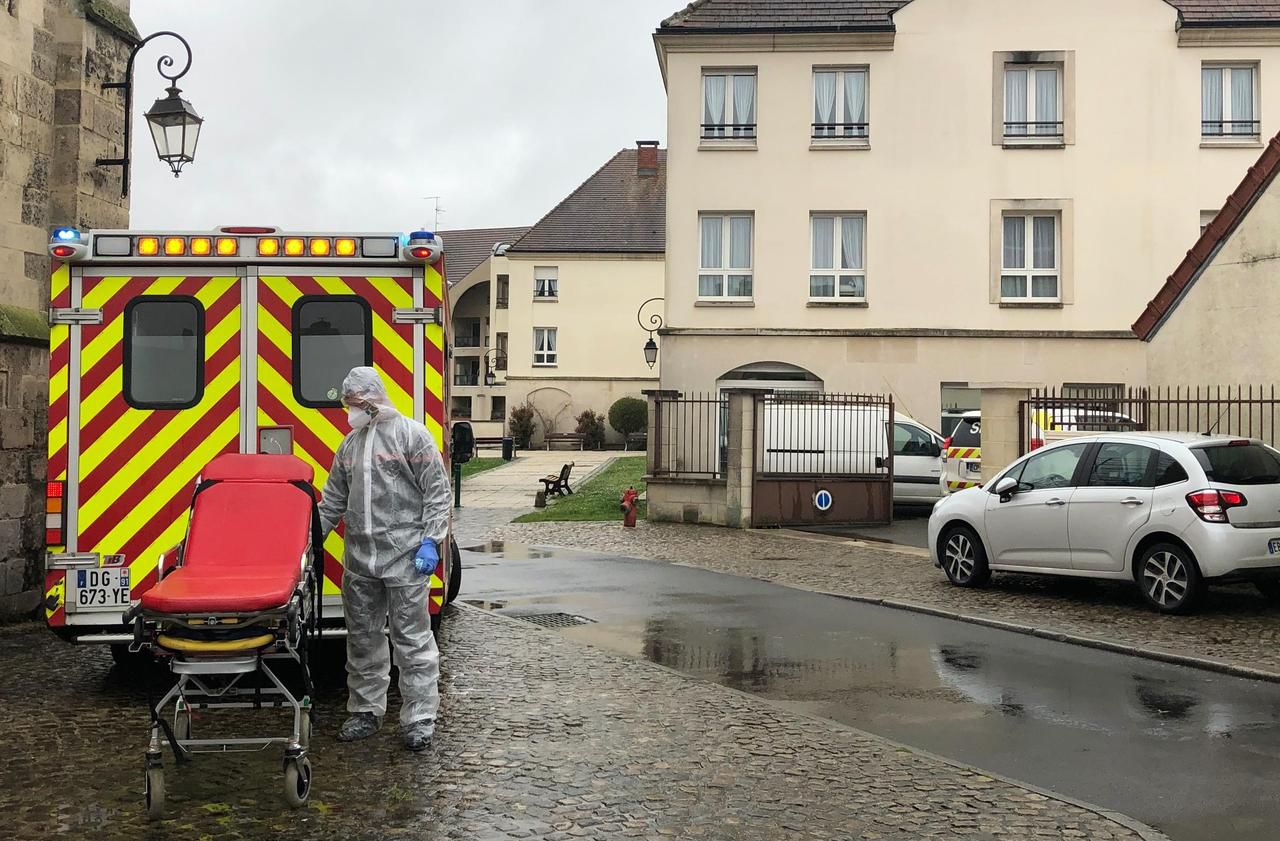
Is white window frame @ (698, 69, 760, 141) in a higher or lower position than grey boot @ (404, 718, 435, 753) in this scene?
higher

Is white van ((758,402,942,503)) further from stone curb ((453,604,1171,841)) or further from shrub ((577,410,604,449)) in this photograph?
shrub ((577,410,604,449))

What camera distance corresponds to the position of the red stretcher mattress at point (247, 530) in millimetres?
5867

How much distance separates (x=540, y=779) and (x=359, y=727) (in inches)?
48.0

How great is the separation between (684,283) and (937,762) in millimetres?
21212

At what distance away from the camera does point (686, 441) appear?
22.2m

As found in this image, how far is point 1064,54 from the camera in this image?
1052 inches

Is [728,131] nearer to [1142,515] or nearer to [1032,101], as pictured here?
[1032,101]

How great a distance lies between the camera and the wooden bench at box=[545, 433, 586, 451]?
2166 inches

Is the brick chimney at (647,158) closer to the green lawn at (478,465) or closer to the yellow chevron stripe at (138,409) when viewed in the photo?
the green lawn at (478,465)

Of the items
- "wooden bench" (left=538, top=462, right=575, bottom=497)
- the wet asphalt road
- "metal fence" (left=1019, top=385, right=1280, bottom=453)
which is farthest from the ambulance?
"wooden bench" (left=538, top=462, right=575, bottom=497)

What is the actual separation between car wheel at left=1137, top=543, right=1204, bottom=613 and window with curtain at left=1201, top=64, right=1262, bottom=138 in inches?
717

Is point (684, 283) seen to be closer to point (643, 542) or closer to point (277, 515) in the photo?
point (643, 542)

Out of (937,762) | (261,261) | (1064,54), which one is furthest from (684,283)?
(937,762)

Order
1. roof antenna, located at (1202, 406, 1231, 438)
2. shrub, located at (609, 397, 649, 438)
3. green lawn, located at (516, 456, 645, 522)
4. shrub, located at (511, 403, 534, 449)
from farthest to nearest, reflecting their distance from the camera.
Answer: shrub, located at (511, 403, 534, 449) → shrub, located at (609, 397, 649, 438) → green lawn, located at (516, 456, 645, 522) → roof antenna, located at (1202, 406, 1231, 438)
